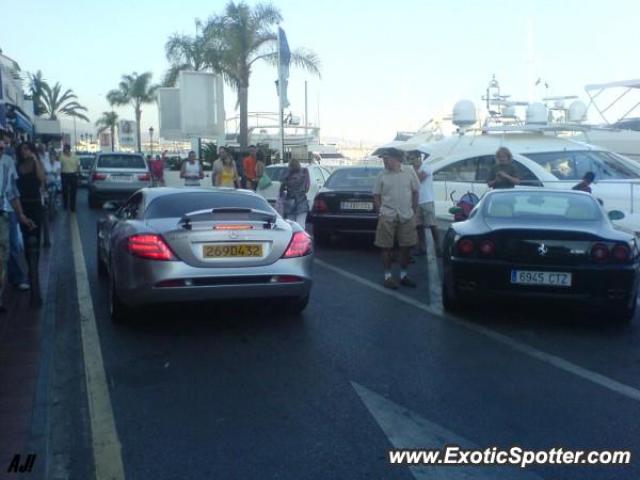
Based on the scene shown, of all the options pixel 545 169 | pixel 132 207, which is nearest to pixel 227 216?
pixel 132 207

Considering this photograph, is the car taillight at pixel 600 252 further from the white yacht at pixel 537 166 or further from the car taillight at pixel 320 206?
the car taillight at pixel 320 206

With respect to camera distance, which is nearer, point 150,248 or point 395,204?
point 150,248

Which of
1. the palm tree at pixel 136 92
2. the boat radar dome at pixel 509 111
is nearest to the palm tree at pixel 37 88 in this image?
the palm tree at pixel 136 92

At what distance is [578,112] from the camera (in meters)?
24.4

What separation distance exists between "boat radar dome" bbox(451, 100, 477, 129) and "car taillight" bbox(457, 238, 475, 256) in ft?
48.1

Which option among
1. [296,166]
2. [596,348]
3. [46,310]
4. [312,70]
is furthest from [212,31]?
[596,348]

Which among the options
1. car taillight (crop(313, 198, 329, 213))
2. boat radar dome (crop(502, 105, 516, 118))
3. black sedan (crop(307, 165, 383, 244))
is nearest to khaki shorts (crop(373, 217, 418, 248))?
black sedan (crop(307, 165, 383, 244))

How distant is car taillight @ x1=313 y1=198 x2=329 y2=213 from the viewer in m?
13.0

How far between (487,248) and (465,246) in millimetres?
216

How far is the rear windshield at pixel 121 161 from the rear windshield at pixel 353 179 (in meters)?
10.8

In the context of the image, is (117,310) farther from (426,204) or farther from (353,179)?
(353,179)

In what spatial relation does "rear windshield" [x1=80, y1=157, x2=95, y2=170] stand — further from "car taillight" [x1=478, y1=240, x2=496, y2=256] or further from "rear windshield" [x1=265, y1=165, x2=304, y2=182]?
"car taillight" [x1=478, y1=240, x2=496, y2=256]

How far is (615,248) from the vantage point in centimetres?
689

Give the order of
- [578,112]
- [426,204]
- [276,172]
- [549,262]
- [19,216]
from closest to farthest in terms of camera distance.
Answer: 1. [549,262]
2. [19,216]
3. [426,204]
4. [276,172]
5. [578,112]
